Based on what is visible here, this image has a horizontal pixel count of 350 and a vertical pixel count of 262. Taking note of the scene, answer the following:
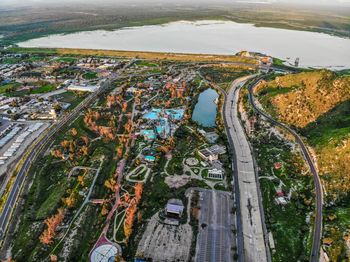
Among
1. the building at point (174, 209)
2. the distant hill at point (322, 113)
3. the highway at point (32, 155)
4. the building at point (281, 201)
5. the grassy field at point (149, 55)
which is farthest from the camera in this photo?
the grassy field at point (149, 55)

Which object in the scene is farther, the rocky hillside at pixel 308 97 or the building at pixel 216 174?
the rocky hillside at pixel 308 97

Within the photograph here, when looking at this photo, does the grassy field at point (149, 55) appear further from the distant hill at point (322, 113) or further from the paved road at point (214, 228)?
the paved road at point (214, 228)

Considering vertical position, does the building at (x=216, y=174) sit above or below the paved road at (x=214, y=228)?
above

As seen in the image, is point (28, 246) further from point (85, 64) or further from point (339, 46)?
point (339, 46)

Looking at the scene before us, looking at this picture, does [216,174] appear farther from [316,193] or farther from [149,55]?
[149,55]

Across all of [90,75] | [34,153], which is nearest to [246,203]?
[34,153]

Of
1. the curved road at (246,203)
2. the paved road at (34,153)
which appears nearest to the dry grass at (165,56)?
the paved road at (34,153)
